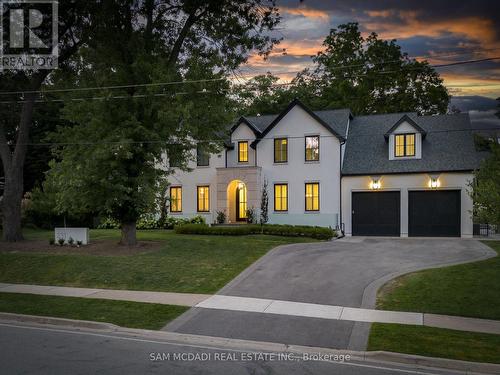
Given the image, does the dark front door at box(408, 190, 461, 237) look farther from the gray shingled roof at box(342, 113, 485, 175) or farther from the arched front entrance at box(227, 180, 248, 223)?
the arched front entrance at box(227, 180, 248, 223)

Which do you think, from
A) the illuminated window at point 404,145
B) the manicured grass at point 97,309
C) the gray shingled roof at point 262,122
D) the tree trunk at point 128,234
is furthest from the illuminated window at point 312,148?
the manicured grass at point 97,309

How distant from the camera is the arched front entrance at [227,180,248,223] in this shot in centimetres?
3353

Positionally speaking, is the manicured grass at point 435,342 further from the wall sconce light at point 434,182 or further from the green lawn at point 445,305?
the wall sconce light at point 434,182

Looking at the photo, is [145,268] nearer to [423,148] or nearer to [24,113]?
[24,113]

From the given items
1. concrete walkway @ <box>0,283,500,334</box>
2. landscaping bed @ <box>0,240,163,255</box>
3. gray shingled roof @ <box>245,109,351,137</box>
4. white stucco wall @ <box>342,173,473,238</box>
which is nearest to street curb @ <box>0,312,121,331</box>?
concrete walkway @ <box>0,283,500,334</box>

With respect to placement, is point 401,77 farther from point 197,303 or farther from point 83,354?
point 83,354

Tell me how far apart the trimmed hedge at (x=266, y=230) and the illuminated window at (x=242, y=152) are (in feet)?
22.2

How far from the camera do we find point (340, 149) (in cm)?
3016

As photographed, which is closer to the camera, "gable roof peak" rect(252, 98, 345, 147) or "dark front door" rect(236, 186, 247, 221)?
"gable roof peak" rect(252, 98, 345, 147)

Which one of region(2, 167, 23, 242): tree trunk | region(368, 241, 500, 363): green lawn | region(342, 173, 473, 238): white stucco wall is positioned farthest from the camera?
region(342, 173, 473, 238): white stucco wall

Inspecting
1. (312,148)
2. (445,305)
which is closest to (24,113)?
(312,148)

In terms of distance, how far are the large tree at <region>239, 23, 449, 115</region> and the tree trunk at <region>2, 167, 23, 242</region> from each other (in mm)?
26726

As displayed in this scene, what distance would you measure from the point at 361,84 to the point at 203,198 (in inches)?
915

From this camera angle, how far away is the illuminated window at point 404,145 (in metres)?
29.5
